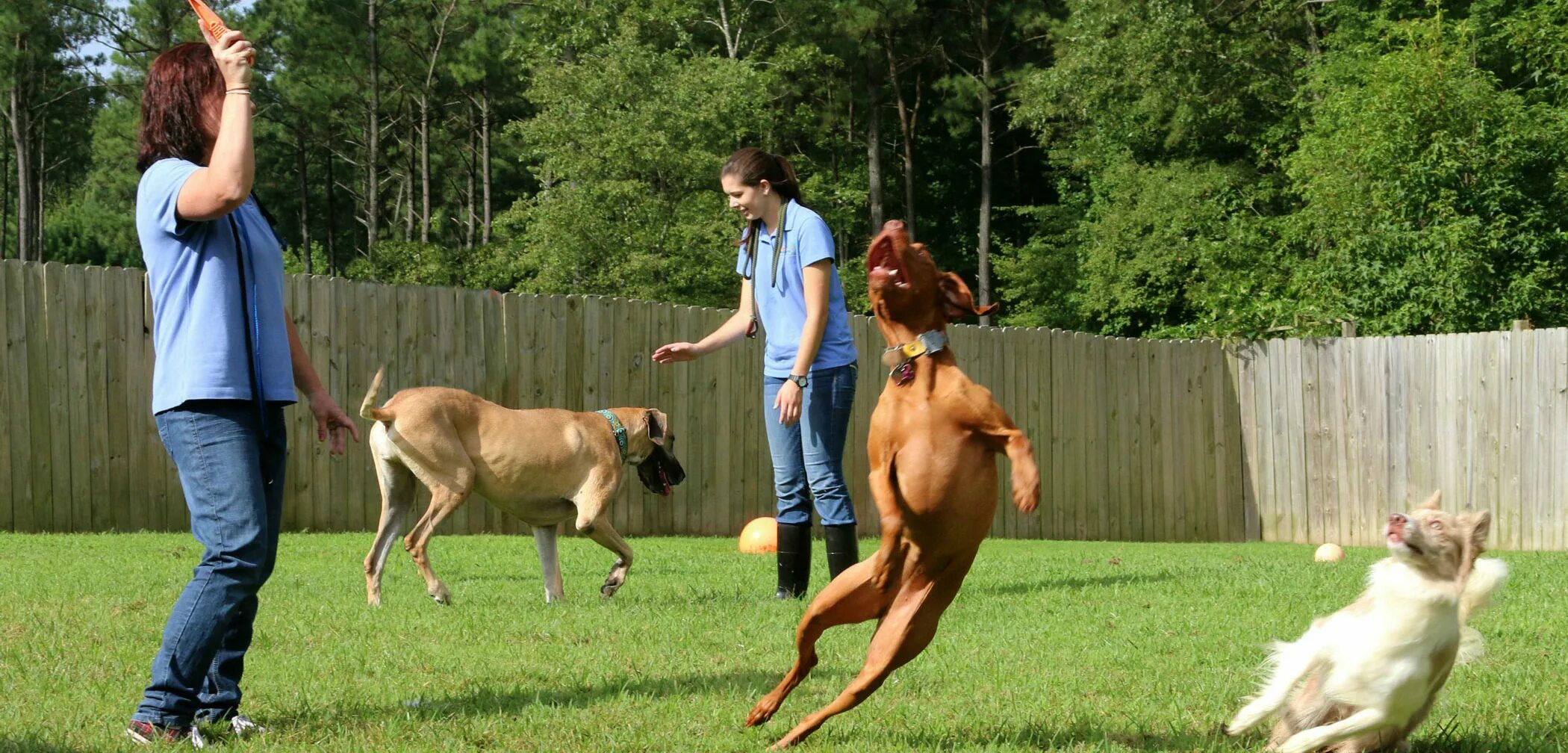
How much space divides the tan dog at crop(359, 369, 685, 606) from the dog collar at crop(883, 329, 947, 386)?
3.60m

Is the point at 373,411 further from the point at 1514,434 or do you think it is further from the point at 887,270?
the point at 1514,434

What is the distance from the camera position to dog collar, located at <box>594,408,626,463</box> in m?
7.59

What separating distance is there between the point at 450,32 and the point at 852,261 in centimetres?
1391

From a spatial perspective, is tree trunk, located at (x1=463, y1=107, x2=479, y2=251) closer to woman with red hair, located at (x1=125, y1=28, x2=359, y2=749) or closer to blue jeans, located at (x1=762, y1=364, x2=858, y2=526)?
blue jeans, located at (x1=762, y1=364, x2=858, y2=526)

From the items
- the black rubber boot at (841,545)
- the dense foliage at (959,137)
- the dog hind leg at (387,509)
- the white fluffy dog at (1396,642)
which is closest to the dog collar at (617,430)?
the dog hind leg at (387,509)

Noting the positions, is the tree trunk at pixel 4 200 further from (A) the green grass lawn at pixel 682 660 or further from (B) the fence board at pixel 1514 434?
(B) the fence board at pixel 1514 434

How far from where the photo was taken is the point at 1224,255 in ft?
84.9

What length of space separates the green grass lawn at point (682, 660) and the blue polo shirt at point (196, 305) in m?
0.94

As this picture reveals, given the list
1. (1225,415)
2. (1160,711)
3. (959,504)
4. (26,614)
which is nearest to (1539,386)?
(1225,415)

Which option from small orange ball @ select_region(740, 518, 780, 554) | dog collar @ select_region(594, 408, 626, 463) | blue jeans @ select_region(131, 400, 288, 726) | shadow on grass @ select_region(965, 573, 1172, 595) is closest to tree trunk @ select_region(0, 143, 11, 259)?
small orange ball @ select_region(740, 518, 780, 554)

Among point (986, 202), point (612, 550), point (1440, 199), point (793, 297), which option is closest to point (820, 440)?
point (793, 297)

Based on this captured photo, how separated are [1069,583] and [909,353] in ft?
15.1

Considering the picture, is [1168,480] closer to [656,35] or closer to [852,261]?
[852,261]

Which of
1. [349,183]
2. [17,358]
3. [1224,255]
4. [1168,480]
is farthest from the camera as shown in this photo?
[349,183]
